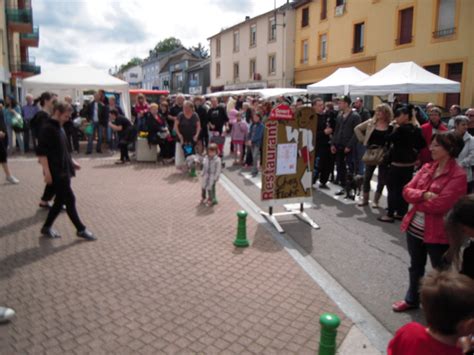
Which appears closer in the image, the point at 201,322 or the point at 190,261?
the point at 201,322

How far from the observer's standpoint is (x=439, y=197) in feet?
11.6

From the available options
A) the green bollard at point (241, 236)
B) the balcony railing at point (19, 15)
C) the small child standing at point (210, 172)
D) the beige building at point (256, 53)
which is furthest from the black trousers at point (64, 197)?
the balcony railing at point (19, 15)

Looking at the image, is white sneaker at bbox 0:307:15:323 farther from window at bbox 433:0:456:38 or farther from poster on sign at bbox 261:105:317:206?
window at bbox 433:0:456:38

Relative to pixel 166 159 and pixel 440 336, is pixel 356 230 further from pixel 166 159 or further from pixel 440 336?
pixel 166 159

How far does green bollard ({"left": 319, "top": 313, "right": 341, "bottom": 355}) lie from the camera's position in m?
2.78

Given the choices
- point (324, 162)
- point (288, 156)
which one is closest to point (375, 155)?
point (288, 156)

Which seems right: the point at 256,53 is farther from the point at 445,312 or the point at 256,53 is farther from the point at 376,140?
the point at 445,312

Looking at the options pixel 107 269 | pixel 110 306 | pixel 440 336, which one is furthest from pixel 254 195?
pixel 440 336

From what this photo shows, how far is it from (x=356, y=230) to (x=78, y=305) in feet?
14.1

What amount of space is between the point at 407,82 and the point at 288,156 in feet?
20.2

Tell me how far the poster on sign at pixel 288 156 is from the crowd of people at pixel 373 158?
45.9 inches

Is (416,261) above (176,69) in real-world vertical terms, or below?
below

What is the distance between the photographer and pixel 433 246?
365 cm

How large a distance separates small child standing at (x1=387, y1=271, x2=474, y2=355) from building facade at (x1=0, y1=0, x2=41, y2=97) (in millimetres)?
29024
